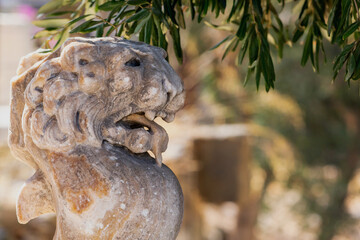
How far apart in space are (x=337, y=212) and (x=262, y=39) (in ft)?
12.0

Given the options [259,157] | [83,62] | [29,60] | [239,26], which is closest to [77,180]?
[83,62]

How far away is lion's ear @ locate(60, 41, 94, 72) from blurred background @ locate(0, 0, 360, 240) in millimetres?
2979

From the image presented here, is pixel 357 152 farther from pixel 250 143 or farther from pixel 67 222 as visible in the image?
pixel 67 222

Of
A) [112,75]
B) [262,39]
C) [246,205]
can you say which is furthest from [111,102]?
[246,205]

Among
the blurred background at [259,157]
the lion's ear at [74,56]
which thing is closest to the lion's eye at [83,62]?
the lion's ear at [74,56]

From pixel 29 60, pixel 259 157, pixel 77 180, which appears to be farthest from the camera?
pixel 259 157

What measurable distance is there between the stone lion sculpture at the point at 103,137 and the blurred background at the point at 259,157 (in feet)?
9.58

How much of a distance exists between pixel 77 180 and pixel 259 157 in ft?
13.4

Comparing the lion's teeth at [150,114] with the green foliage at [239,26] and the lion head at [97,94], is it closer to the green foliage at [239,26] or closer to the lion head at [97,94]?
the lion head at [97,94]

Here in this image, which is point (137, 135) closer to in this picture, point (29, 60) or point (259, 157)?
point (29, 60)

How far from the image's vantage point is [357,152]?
4.49 metres

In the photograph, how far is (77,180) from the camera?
3.28 feet

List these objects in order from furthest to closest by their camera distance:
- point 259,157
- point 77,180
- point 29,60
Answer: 1. point 259,157
2. point 29,60
3. point 77,180

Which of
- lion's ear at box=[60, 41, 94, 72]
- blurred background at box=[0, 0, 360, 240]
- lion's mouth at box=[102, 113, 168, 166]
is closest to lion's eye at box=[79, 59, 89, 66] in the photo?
lion's ear at box=[60, 41, 94, 72]
